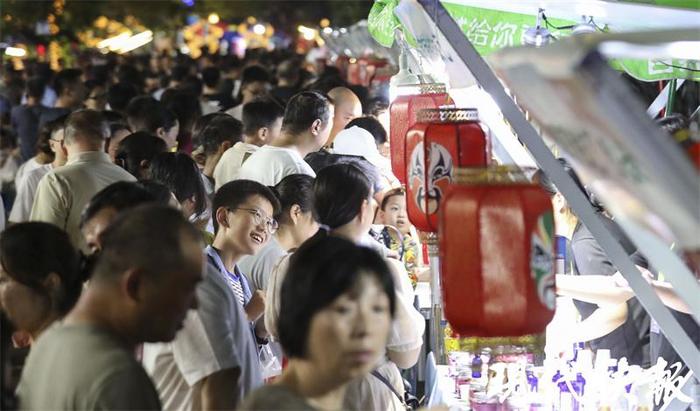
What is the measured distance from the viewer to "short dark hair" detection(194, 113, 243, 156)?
30.6 feet

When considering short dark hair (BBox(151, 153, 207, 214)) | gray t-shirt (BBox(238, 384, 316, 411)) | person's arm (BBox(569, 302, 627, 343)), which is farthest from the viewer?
short dark hair (BBox(151, 153, 207, 214))

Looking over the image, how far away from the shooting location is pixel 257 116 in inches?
363

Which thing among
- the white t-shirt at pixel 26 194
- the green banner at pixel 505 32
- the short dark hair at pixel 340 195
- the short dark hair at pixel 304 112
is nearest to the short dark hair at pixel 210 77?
the white t-shirt at pixel 26 194

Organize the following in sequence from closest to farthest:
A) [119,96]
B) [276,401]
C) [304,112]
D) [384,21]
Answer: [276,401] < [304,112] < [384,21] < [119,96]

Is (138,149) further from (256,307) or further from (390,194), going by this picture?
(256,307)

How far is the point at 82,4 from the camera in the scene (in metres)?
43.0

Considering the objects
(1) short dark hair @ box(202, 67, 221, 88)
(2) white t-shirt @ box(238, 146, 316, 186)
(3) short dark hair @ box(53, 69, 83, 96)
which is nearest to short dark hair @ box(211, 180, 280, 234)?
(2) white t-shirt @ box(238, 146, 316, 186)

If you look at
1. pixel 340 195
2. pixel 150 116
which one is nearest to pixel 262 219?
pixel 340 195

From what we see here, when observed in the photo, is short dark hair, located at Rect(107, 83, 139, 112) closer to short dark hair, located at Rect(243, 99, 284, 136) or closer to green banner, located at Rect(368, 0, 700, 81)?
short dark hair, located at Rect(243, 99, 284, 136)

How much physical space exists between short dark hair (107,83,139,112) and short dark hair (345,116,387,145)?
14.3 feet

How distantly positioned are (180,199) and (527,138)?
240 centimetres

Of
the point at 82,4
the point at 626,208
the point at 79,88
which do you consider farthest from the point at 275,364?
the point at 82,4

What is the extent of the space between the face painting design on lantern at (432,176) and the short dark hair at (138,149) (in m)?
3.19

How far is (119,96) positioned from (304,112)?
562 centimetres
